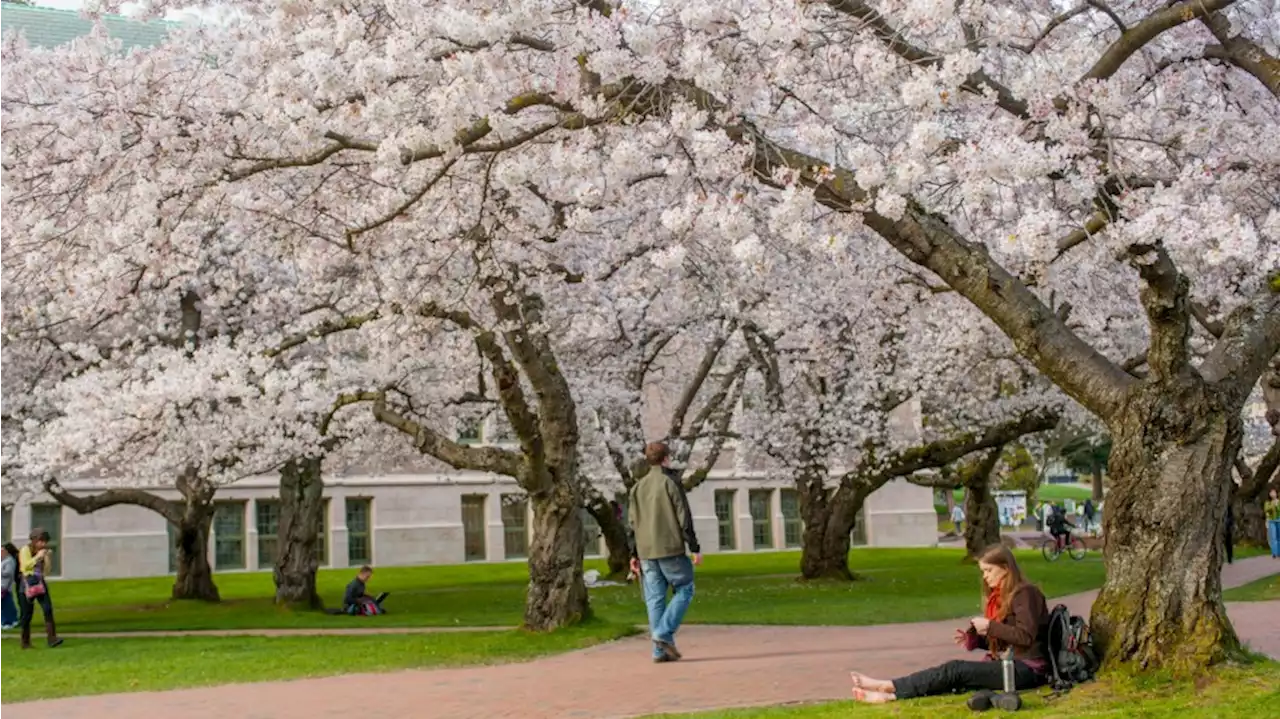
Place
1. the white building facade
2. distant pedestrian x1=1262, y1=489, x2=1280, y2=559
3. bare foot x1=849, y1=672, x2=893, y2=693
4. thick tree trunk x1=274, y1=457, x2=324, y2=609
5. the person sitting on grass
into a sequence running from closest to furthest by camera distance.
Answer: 1. bare foot x1=849, y1=672, x2=893, y2=693
2. the person sitting on grass
3. thick tree trunk x1=274, y1=457, x2=324, y2=609
4. distant pedestrian x1=1262, y1=489, x2=1280, y2=559
5. the white building facade

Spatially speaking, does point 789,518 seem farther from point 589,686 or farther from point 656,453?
point 589,686

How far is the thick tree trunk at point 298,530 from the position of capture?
24.4 metres

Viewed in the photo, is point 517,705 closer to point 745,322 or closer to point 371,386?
point 371,386

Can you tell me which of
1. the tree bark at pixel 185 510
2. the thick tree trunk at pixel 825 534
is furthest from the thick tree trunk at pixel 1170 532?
the thick tree trunk at pixel 825 534

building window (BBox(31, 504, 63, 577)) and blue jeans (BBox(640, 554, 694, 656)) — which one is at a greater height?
building window (BBox(31, 504, 63, 577))

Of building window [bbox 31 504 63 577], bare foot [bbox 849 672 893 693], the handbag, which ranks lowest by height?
bare foot [bbox 849 672 893 693]

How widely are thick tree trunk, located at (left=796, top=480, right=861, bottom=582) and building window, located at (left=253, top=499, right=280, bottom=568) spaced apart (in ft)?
76.7

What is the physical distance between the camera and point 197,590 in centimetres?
2834

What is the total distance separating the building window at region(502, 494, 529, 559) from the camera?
52094 millimetres

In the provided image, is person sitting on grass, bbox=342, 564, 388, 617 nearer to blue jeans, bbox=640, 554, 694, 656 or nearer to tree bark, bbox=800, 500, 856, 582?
tree bark, bbox=800, 500, 856, 582

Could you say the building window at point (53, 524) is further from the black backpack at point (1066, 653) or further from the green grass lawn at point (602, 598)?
the black backpack at point (1066, 653)

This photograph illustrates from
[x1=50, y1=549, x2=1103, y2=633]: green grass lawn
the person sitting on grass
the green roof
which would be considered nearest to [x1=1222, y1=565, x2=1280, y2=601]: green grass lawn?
[x1=50, y1=549, x2=1103, y2=633]: green grass lawn

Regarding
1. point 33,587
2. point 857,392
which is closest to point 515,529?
point 857,392

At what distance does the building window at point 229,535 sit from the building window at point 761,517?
19.4 meters
